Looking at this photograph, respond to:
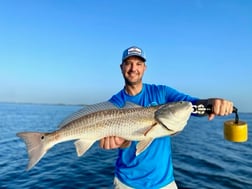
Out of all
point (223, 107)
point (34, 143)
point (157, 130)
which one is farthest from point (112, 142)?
point (223, 107)

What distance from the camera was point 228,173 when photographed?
1530cm

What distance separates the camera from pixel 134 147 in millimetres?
5883

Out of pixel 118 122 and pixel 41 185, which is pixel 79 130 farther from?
pixel 41 185

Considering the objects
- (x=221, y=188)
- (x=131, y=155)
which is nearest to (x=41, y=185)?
(x=221, y=188)

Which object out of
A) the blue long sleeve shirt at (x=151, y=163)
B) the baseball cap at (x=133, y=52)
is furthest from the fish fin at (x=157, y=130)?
the baseball cap at (x=133, y=52)

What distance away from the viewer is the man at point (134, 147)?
5562mm

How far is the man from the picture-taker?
5.56 meters

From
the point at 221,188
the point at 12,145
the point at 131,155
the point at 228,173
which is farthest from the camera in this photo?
the point at 12,145

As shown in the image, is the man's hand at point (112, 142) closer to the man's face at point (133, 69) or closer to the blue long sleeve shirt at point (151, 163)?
the blue long sleeve shirt at point (151, 163)

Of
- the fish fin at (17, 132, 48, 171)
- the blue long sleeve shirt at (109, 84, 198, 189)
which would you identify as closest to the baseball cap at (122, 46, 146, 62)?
the blue long sleeve shirt at (109, 84, 198, 189)

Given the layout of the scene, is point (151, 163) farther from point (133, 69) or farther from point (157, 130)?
point (133, 69)

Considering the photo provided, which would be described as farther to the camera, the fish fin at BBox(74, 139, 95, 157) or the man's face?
the man's face

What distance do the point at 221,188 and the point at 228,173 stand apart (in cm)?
252

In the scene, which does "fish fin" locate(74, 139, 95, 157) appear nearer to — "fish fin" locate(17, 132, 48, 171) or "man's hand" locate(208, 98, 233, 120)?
"fish fin" locate(17, 132, 48, 171)
